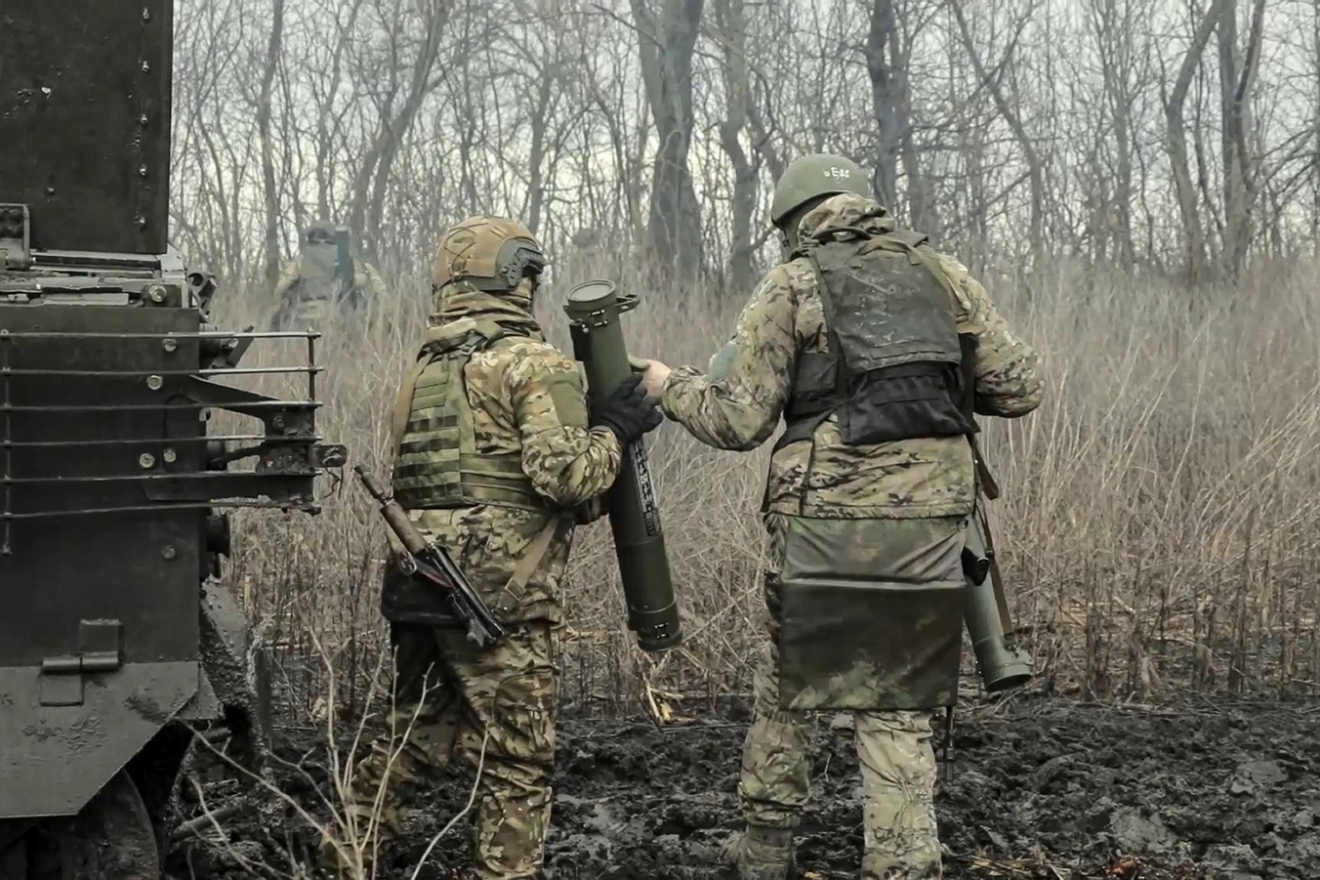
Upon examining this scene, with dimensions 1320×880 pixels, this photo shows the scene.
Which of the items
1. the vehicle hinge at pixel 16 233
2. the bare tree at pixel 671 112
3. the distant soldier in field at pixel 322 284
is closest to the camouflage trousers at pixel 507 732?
the vehicle hinge at pixel 16 233

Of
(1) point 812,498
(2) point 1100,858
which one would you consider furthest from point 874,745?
(2) point 1100,858

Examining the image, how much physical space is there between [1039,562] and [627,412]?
3.11m

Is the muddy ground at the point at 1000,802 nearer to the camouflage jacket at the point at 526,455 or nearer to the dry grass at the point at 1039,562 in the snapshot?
the dry grass at the point at 1039,562

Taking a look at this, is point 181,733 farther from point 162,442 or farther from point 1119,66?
point 1119,66

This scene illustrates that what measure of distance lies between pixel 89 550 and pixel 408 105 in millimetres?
11625

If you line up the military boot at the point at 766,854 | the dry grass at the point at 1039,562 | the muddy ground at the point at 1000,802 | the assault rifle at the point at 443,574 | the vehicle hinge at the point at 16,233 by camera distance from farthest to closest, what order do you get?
the dry grass at the point at 1039,562 < the muddy ground at the point at 1000,802 < the military boot at the point at 766,854 < the assault rifle at the point at 443,574 < the vehicle hinge at the point at 16,233

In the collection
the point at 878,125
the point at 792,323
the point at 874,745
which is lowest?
the point at 874,745

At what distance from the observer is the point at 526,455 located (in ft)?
12.7

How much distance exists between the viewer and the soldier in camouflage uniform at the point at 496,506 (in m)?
3.88

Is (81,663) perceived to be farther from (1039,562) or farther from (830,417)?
(1039,562)

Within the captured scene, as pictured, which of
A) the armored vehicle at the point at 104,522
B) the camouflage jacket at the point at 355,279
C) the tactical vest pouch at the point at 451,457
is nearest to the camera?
the armored vehicle at the point at 104,522

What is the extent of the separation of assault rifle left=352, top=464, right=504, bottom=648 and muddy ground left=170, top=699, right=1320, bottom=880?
608mm

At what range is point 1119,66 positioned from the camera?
1642 cm

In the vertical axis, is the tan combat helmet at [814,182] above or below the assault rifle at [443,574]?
above
